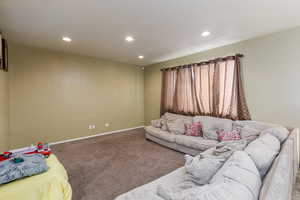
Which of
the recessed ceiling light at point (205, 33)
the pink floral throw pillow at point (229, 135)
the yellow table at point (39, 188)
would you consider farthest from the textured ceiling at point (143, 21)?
the yellow table at point (39, 188)

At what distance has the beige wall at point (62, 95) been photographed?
3.33 m

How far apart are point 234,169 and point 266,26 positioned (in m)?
2.90

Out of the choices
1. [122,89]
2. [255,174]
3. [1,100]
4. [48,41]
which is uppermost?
[48,41]

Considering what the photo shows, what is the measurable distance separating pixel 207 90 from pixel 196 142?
5.16ft

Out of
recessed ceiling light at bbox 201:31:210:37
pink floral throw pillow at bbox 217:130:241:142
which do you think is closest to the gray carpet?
pink floral throw pillow at bbox 217:130:241:142

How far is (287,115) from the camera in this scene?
260 centimetres

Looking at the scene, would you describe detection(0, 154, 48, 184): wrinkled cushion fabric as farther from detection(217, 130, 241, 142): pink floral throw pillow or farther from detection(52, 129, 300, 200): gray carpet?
detection(217, 130, 241, 142): pink floral throw pillow

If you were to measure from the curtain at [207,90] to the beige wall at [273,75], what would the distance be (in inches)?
8.0

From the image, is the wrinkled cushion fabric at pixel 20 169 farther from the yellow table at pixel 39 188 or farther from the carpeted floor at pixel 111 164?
the carpeted floor at pixel 111 164

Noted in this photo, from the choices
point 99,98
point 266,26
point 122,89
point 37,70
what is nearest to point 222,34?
point 266,26

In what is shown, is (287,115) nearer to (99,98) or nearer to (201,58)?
(201,58)

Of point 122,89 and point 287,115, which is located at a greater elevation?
point 122,89

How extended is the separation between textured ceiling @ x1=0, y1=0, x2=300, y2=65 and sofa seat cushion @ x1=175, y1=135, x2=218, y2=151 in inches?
90.7

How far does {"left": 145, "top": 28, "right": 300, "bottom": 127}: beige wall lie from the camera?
2.52m
